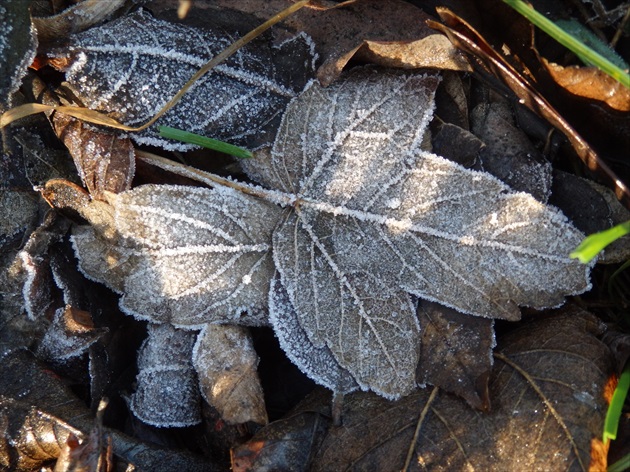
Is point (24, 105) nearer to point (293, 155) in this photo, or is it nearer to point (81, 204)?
point (81, 204)

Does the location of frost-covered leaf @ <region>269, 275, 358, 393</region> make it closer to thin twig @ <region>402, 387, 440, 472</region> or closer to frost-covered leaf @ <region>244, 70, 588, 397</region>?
frost-covered leaf @ <region>244, 70, 588, 397</region>

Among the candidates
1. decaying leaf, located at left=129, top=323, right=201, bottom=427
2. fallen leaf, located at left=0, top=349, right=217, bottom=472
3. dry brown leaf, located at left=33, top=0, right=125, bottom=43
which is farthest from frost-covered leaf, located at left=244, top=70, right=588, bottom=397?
dry brown leaf, located at left=33, top=0, right=125, bottom=43

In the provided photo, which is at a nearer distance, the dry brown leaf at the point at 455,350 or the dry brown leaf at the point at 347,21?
the dry brown leaf at the point at 455,350

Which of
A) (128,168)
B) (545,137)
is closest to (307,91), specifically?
(128,168)

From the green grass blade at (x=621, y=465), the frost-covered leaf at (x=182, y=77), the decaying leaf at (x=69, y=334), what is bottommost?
the decaying leaf at (x=69, y=334)

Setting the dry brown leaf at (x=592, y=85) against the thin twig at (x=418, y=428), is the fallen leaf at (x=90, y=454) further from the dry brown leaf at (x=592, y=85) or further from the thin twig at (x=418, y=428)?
the dry brown leaf at (x=592, y=85)

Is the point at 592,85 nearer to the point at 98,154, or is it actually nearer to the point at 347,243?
the point at 347,243

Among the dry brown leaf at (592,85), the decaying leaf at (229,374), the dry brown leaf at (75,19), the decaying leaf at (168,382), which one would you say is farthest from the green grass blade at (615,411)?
the dry brown leaf at (75,19)
